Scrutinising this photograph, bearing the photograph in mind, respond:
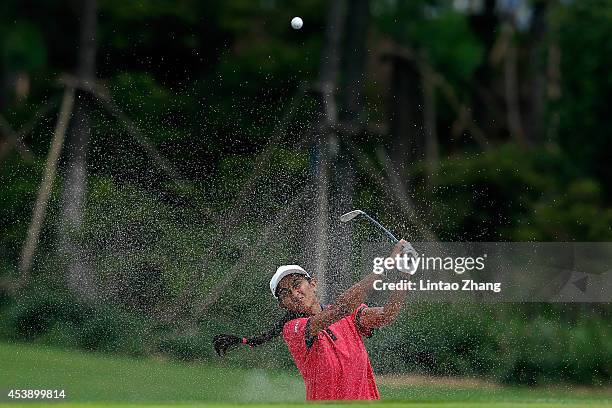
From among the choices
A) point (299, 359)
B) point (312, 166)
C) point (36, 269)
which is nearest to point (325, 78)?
point (312, 166)

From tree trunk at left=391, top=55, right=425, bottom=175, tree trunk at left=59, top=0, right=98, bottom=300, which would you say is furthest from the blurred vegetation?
tree trunk at left=391, top=55, right=425, bottom=175

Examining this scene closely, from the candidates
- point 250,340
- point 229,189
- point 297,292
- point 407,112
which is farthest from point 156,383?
point 407,112

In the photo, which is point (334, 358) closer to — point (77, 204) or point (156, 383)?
point (156, 383)

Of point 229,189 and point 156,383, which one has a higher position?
point 229,189

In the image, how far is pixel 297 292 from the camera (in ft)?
22.6

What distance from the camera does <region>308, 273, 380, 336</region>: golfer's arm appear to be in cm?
663

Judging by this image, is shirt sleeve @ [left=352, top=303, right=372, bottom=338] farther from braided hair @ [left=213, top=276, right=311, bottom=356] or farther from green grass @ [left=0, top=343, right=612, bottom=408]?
braided hair @ [left=213, top=276, right=311, bottom=356]

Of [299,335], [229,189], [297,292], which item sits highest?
[229,189]

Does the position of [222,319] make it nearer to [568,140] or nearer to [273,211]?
[273,211]

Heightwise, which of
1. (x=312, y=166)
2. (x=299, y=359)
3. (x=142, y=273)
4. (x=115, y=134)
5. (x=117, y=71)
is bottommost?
(x=299, y=359)

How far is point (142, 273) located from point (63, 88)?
2287 millimetres

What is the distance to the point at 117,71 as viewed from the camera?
12.0 meters

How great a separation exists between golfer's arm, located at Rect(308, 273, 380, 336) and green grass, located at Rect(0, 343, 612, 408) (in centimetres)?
73

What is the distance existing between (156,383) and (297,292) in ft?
4.92
